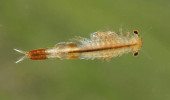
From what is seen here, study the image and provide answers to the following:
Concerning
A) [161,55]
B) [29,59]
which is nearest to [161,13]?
[161,55]

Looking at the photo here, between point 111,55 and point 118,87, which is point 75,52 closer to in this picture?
point 111,55

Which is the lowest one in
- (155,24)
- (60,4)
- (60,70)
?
(60,70)

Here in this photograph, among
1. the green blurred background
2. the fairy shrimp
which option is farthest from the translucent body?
the green blurred background

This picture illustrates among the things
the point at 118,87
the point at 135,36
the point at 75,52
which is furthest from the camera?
the point at 118,87

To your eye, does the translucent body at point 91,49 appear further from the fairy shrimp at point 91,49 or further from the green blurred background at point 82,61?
the green blurred background at point 82,61

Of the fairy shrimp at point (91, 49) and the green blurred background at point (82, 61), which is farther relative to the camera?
the green blurred background at point (82, 61)

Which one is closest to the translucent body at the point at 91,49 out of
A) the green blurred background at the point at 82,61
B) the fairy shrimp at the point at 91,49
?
the fairy shrimp at the point at 91,49
